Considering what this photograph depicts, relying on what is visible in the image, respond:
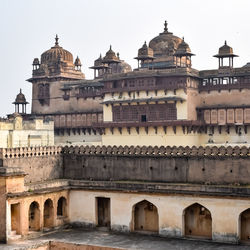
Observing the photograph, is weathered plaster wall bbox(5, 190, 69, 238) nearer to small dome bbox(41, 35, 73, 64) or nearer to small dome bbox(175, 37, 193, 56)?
small dome bbox(175, 37, 193, 56)

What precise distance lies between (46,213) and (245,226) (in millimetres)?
9782

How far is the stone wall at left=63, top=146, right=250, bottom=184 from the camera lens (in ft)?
83.7

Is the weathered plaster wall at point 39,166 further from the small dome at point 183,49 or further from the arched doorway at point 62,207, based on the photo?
the small dome at point 183,49

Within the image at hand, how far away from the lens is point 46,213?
2748 cm

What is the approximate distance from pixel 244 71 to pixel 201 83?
3.78 m

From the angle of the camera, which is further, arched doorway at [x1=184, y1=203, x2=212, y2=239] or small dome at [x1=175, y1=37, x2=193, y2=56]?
small dome at [x1=175, y1=37, x2=193, y2=56]

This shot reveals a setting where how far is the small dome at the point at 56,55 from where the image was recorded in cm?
5378

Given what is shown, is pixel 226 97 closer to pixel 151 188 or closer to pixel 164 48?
pixel 164 48

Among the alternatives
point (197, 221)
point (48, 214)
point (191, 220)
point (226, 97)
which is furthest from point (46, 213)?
point (226, 97)

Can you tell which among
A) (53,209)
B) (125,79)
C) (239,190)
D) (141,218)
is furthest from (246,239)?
(125,79)

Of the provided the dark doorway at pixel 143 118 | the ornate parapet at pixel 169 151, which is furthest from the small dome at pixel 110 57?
the ornate parapet at pixel 169 151

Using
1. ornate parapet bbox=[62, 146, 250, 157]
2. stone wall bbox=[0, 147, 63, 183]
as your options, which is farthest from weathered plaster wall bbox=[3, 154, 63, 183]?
ornate parapet bbox=[62, 146, 250, 157]

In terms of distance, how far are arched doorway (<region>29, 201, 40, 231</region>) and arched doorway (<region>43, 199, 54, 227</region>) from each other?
0.72m

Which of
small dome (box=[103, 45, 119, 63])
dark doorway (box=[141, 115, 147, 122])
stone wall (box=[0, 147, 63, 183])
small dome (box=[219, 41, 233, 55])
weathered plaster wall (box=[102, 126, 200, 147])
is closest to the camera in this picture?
stone wall (box=[0, 147, 63, 183])
